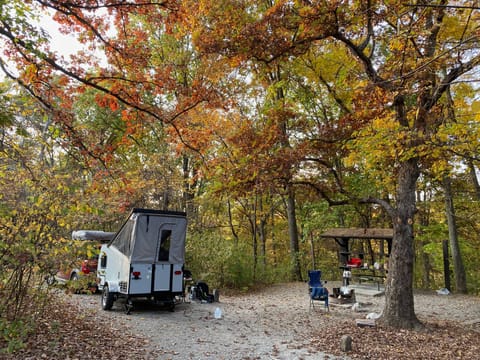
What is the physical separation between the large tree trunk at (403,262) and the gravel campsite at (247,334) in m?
0.44

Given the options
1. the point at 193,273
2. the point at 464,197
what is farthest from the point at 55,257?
the point at 464,197

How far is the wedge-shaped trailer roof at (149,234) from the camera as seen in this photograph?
8594mm

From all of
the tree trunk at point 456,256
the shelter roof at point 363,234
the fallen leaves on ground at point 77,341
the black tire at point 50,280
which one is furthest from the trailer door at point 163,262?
the tree trunk at point 456,256

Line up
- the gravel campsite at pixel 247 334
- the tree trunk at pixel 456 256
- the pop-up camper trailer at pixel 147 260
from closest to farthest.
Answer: the gravel campsite at pixel 247 334
the pop-up camper trailer at pixel 147 260
the tree trunk at pixel 456 256

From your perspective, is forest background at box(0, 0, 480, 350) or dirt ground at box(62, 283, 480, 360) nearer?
forest background at box(0, 0, 480, 350)

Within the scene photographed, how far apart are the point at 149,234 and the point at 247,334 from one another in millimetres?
3538

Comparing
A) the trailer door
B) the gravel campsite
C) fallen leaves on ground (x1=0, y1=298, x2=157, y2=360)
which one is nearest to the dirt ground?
the gravel campsite

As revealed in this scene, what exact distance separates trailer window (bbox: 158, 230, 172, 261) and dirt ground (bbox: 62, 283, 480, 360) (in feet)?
4.79

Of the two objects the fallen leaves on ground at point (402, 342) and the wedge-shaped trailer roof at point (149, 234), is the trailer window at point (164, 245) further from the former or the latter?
the fallen leaves on ground at point (402, 342)

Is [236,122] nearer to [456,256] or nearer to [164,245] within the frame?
[164,245]

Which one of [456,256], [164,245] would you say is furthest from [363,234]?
[164,245]

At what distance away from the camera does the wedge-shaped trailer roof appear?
8594 millimetres

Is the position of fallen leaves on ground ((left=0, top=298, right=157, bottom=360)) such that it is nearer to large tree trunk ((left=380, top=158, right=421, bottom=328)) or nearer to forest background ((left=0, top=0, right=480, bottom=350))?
forest background ((left=0, top=0, right=480, bottom=350))

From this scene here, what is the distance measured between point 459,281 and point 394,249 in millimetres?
8235
